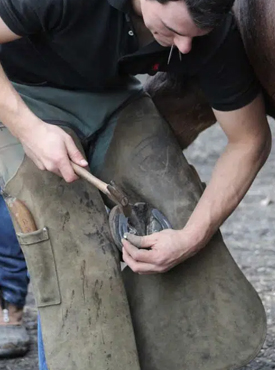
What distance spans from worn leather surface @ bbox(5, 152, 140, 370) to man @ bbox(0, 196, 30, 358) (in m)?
0.41

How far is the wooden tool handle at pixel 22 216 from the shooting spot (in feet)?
8.78

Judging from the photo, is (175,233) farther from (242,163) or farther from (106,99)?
(106,99)

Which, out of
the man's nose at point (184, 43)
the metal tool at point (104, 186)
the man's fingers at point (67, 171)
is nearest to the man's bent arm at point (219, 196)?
the metal tool at point (104, 186)

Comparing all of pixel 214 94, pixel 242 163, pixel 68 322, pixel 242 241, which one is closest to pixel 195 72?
pixel 214 94

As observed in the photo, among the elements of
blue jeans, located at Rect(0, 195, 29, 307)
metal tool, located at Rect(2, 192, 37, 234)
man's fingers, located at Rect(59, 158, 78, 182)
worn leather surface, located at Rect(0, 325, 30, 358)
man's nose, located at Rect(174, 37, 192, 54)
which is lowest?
worn leather surface, located at Rect(0, 325, 30, 358)

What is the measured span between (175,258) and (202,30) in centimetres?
62

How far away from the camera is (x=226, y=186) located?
274 centimetres

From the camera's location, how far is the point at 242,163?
8.98 ft

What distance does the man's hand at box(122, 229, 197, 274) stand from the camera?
2588 mm

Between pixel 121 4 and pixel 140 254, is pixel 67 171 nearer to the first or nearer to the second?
pixel 140 254

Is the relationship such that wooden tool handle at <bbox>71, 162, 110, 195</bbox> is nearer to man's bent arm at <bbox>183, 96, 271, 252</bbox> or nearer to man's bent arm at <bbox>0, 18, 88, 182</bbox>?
man's bent arm at <bbox>0, 18, 88, 182</bbox>

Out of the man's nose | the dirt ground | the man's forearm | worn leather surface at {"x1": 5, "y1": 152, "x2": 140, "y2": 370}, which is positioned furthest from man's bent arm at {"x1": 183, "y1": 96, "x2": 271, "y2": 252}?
the dirt ground

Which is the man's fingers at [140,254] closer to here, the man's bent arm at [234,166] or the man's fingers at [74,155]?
the man's bent arm at [234,166]

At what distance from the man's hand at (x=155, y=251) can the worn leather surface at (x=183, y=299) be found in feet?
0.38
